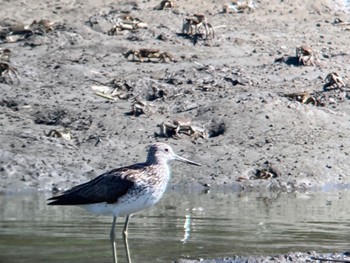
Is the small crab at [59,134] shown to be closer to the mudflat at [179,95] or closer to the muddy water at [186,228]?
the mudflat at [179,95]

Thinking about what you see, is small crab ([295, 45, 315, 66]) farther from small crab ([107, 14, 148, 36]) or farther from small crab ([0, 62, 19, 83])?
small crab ([0, 62, 19, 83])

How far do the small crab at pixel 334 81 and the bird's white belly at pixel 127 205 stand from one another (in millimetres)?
7787

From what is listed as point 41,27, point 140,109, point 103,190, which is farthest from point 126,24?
point 103,190

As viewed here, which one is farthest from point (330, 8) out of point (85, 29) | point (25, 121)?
point (25, 121)

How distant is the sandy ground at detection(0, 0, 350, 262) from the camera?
14.9 meters

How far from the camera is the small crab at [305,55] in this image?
60.4 feet

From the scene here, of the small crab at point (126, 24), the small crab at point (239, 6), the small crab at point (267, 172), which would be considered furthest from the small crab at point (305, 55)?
the small crab at point (267, 172)

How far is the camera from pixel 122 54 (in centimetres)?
1845

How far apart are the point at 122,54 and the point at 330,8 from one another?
5.14 meters

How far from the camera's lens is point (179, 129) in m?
15.6

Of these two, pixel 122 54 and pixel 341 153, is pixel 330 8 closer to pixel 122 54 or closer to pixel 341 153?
pixel 122 54

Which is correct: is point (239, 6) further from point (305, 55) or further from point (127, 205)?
point (127, 205)

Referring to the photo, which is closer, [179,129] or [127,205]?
[127,205]

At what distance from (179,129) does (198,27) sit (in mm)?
4138
